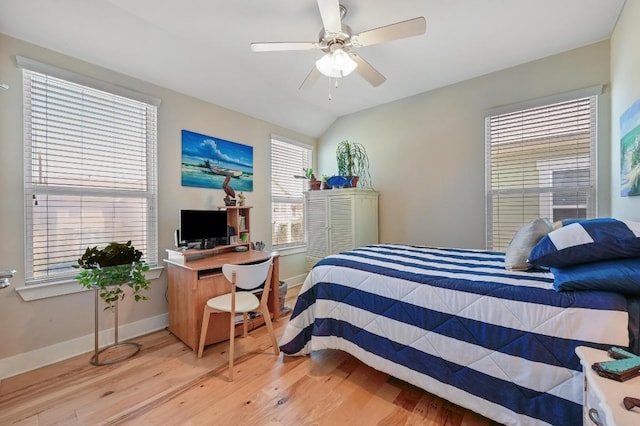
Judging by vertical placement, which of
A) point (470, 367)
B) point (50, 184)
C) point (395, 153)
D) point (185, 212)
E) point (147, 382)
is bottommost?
point (147, 382)

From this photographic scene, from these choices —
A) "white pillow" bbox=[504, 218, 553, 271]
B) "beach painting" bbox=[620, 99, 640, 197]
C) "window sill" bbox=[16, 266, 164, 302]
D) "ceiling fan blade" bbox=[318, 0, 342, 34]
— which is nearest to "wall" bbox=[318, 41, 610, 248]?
"beach painting" bbox=[620, 99, 640, 197]

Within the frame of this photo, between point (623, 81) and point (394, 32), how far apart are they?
1.82m

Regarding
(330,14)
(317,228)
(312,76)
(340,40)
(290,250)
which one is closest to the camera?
(330,14)

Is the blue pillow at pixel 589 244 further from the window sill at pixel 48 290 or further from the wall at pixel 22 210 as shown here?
the window sill at pixel 48 290

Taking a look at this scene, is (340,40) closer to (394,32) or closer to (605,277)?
(394,32)

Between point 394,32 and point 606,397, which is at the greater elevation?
point 394,32

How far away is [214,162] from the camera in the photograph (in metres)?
3.18

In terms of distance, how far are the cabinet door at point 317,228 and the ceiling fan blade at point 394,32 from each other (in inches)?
84.1

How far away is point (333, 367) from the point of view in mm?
2041

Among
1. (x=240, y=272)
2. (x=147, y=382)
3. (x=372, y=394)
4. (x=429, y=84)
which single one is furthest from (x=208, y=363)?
(x=429, y=84)

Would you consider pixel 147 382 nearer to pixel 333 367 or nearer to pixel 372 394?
pixel 333 367

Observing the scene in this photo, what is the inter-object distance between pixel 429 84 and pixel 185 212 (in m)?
3.09

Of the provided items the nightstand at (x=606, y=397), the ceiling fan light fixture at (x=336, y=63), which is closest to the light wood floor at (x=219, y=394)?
the nightstand at (x=606, y=397)

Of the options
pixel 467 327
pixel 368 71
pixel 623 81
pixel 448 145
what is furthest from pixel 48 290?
pixel 623 81
